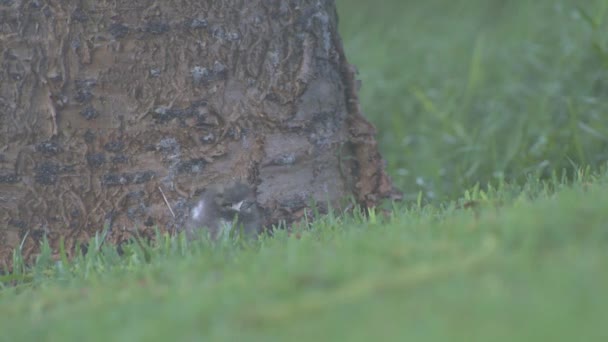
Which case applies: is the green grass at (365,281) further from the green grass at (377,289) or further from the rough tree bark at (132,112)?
the rough tree bark at (132,112)

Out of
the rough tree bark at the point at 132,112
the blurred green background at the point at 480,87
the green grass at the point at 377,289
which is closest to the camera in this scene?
the green grass at the point at 377,289

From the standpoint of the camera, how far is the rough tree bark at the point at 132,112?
129 inches

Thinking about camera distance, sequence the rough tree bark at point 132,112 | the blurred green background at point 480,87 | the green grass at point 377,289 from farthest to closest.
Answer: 1. the blurred green background at point 480,87
2. the rough tree bark at point 132,112
3. the green grass at point 377,289

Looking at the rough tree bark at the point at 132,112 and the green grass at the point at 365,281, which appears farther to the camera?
the rough tree bark at the point at 132,112

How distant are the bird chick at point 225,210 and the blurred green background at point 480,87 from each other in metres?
1.39

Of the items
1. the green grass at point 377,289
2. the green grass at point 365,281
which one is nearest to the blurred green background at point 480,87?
the green grass at point 365,281

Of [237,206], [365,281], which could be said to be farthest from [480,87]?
[365,281]

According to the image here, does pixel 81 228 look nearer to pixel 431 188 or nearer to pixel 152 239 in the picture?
pixel 152 239

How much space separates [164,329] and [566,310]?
0.75m

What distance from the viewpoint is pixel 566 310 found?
166 cm

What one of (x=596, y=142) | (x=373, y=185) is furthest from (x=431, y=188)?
(x=373, y=185)

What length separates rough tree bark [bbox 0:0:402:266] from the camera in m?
3.27

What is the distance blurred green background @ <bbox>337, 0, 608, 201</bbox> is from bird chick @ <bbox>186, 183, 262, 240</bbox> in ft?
4.57

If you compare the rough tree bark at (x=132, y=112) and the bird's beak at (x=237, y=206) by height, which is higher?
the rough tree bark at (x=132, y=112)
